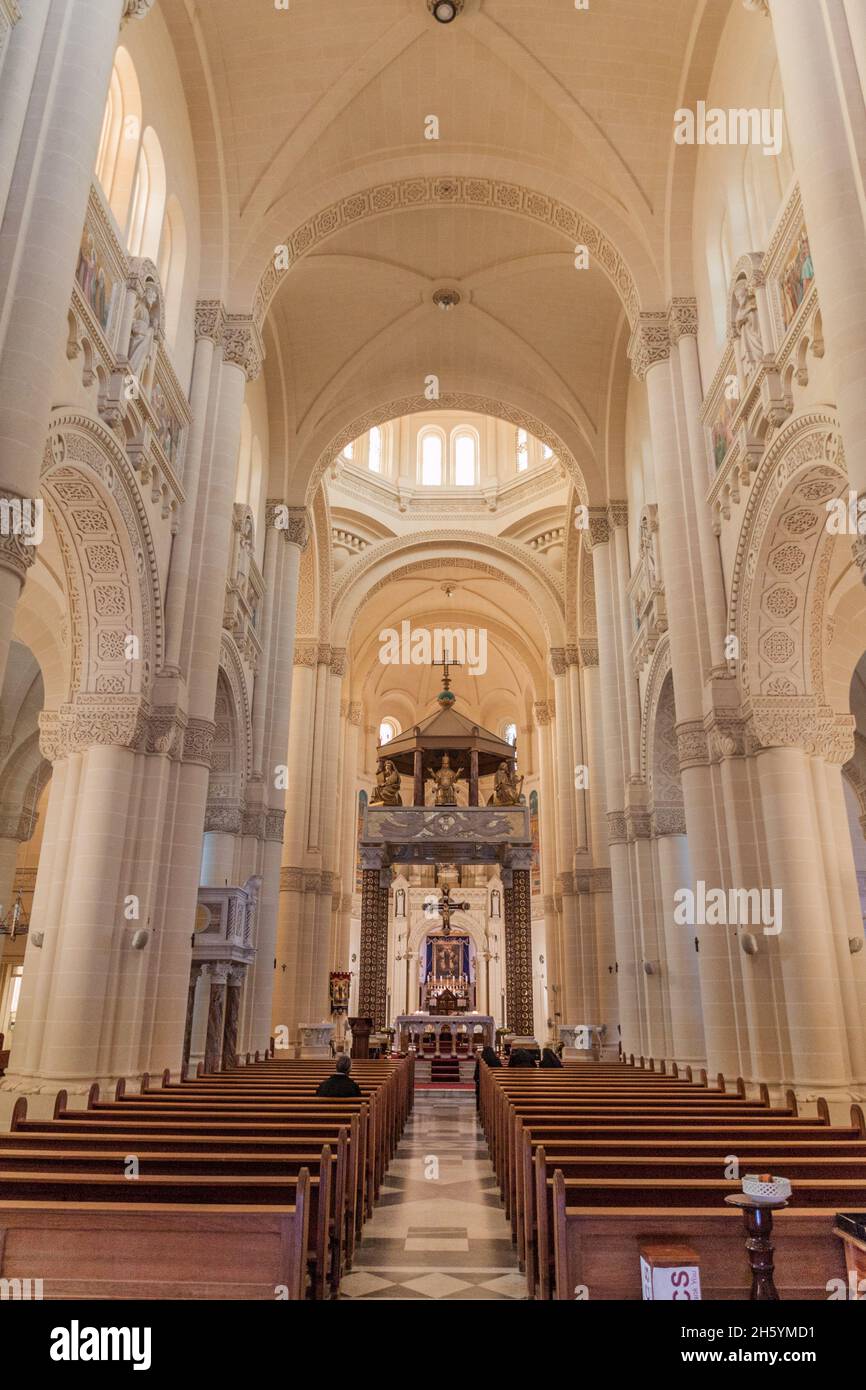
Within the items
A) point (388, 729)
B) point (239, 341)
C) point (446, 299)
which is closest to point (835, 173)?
point (239, 341)

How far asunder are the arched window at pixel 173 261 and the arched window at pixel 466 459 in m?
19.6

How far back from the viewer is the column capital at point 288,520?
2017 centimetres

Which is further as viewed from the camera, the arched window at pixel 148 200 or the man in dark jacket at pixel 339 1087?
the arched window at pixel 148 200

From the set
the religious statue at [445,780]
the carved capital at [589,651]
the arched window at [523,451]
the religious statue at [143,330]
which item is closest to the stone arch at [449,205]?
the religious statue at [143,330]

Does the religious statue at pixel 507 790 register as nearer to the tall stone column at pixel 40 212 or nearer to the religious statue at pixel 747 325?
the religious statue at pixel 747 325

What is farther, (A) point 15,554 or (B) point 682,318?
(B) point 682,318

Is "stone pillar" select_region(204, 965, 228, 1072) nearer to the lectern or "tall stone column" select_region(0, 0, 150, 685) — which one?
the lectern

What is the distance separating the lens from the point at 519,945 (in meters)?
23.8

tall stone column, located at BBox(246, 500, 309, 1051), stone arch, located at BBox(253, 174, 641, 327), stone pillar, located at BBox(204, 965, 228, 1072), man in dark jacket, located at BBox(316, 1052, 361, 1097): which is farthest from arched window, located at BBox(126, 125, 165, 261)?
man in dark jacket, located at BBox(316, 1052, 361, 1097)

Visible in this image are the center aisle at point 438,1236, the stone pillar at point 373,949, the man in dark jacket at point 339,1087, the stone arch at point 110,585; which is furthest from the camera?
the stone pillar at point 373,949

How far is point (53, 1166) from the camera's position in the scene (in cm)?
514

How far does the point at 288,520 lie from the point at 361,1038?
12.3 metres

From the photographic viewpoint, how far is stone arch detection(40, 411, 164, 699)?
1101 cm

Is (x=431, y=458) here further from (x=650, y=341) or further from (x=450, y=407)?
(x=650, y=341)
